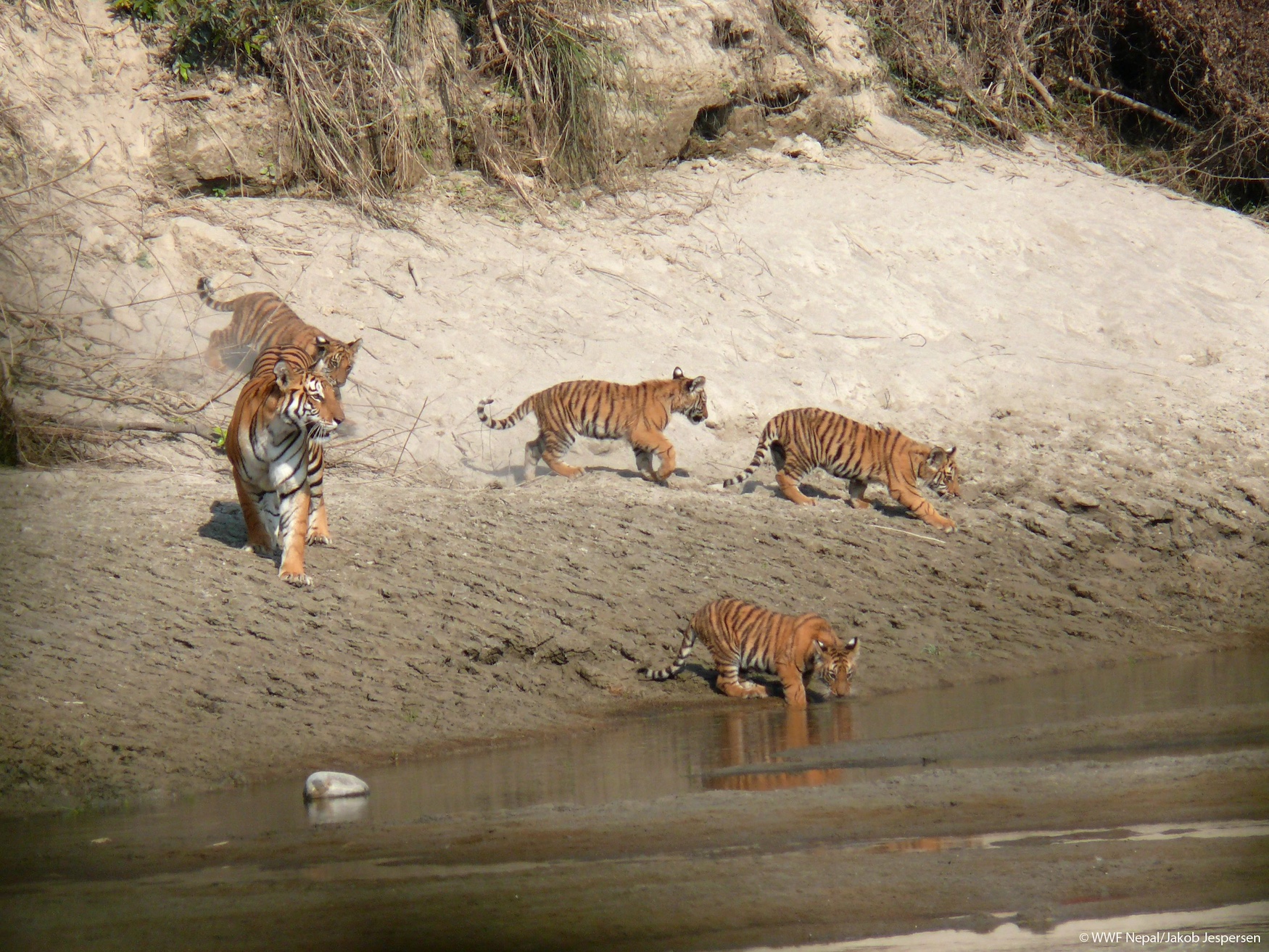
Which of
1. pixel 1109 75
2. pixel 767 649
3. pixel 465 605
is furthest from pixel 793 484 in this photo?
pixel 1109 75

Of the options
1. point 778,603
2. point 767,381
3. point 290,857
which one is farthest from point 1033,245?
point 290,857

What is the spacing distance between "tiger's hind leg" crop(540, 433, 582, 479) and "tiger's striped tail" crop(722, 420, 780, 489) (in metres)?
1.16

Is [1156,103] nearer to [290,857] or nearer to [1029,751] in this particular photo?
[1029,751]

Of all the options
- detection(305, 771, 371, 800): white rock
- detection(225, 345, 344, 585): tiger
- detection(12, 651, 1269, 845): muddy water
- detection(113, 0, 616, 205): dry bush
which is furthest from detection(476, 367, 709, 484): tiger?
detection(305, 771, 371, 800): white rock

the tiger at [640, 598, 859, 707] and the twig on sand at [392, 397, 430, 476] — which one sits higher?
the twig on sand at [392, 397, 430, 476]

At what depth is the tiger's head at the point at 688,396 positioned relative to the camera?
1127cm

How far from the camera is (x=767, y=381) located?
1269cm

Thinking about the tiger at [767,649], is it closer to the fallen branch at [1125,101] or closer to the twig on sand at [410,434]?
the twig on sand at [410,434]

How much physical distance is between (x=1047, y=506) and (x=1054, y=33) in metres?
9.68

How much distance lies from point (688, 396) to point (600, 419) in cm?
77

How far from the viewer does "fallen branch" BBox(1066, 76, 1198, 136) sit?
18.1 meters

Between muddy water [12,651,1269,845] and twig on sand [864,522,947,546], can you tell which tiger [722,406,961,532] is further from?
muddy water [12,651,1269,845]

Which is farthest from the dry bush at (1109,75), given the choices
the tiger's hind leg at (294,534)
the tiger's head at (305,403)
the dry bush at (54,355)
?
the tiger's hind leg at (294,534)

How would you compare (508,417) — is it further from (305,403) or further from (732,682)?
(732,682)
